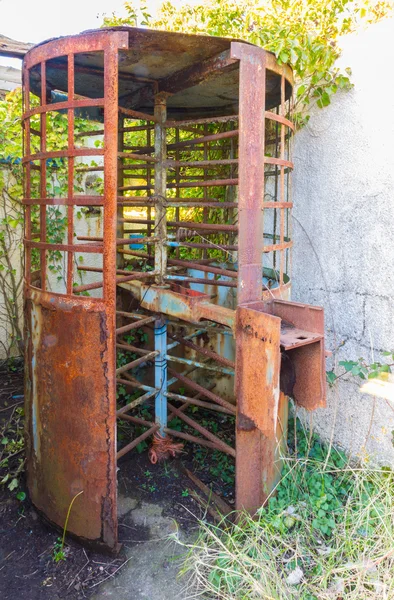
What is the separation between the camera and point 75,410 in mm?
2697

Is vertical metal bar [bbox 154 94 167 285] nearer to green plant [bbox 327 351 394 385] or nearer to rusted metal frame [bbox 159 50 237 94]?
rusted metal frame [bbox 159 50 237 94]

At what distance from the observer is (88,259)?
541 cm

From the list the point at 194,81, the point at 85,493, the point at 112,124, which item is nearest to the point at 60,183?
the point at 194,81

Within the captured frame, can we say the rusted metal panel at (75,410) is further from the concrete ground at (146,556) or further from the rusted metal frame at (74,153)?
the rusted metal frame at (74,153)

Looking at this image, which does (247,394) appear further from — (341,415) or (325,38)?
(325,38)

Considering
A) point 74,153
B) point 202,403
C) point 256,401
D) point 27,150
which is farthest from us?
point 202,403

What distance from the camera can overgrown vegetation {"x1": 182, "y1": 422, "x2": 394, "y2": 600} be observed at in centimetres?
228

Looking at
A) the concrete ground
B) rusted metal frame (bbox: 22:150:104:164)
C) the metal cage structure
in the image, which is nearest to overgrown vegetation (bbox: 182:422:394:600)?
the concrete ground

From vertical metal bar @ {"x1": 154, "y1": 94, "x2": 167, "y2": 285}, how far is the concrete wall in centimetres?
105

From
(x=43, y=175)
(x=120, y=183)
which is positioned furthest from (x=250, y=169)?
(x=120, y=183)

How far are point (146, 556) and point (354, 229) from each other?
247 centimetres

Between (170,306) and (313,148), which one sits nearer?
(170,306)

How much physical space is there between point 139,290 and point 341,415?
174cm

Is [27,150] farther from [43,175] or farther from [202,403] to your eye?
[202,403]
